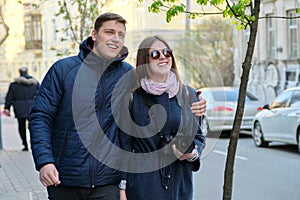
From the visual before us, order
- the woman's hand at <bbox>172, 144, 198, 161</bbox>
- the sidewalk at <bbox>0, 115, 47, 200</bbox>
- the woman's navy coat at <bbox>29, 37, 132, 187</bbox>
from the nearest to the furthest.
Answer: the woman's navy coat at <bbox>29, 37, 132, 187</bbox>
the woman's hand at <bbox>172, 144, 198, 161</bbox>
the sidewalk at <bbox>0, 115, 47, 200</bbox>

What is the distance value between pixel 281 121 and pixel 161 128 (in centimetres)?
1171

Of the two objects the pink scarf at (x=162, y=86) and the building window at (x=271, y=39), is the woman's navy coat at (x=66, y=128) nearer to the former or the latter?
the pink scarf at (x=162, y=86)

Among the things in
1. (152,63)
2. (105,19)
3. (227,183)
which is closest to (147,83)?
(152,63)

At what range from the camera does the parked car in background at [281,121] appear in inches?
584

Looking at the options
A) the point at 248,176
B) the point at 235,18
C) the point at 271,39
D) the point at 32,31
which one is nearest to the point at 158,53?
the point at 235,18

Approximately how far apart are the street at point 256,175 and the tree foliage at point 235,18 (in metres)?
4.37

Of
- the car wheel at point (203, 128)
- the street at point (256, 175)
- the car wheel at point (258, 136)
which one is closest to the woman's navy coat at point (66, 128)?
the car wheel at point (203, 128)

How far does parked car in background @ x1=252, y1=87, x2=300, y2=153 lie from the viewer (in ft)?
48.7

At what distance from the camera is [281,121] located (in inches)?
613

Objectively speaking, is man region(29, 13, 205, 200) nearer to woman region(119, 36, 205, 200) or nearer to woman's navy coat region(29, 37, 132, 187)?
woman's navy coat region(29, 37, 132, 187)

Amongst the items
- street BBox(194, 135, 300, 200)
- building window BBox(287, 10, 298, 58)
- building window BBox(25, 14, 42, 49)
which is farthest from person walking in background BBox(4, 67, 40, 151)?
building window BBox(25, 14, 42, 49)

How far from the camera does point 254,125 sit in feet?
58.0

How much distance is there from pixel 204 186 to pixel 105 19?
6540mm

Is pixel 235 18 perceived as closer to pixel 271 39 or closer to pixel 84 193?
pixel 84 193
